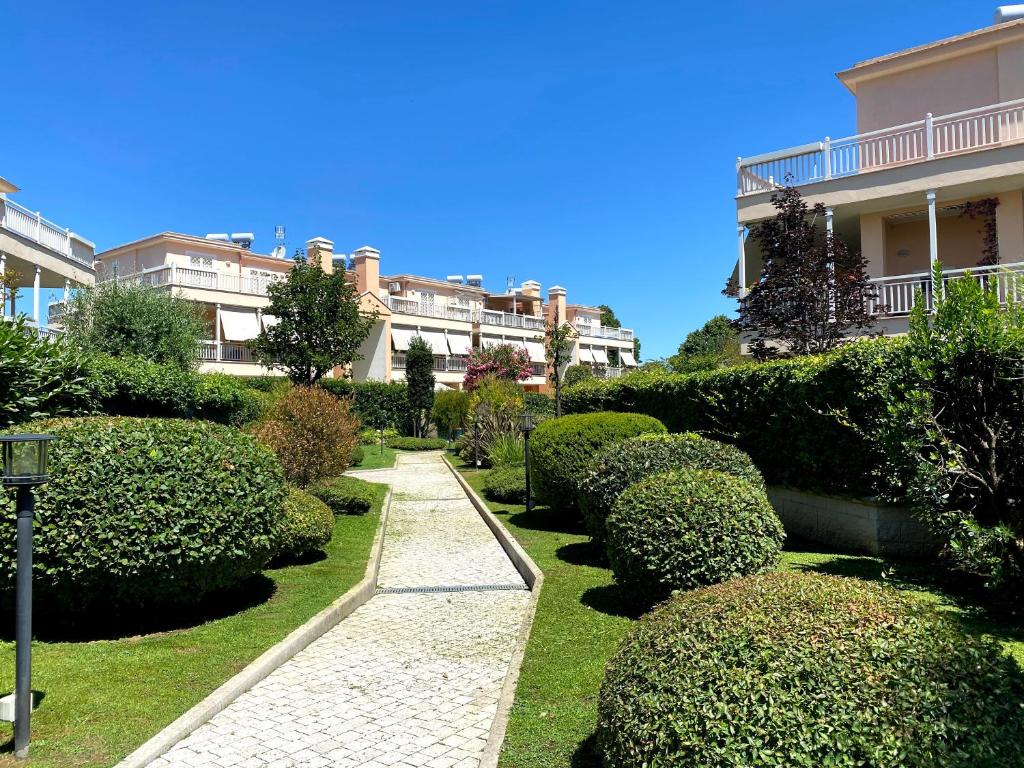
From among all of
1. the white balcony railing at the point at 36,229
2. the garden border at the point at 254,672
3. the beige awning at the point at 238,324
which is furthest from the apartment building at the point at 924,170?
the beige awning at the point at 238,324

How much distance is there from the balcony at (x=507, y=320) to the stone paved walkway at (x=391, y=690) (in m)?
43.8

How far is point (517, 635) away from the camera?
21.9ft

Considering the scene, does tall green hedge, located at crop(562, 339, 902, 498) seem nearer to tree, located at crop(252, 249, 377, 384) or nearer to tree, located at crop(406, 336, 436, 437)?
tree, located at crop(252, 249, 377, 384)

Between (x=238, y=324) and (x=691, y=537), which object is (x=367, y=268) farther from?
(x=691, y=537)

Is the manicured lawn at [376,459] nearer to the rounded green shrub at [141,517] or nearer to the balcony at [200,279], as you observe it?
the balcony at [200,279]

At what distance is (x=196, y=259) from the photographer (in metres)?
42.6

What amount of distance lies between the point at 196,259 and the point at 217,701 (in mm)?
42822

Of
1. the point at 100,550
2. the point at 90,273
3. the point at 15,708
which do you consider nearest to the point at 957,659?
the point at 15,708

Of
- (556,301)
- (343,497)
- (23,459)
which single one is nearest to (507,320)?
(556,301)

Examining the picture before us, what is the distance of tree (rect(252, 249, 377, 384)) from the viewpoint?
1132 inches

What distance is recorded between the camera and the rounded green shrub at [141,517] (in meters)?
5.77

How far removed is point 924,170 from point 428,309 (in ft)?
120

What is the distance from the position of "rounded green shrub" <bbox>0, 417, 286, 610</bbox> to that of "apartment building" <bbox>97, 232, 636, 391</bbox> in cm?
2491

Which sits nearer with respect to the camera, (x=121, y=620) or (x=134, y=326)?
(x=121, y=620)
